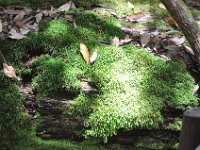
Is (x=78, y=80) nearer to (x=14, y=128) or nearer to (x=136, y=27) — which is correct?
(x=14, y=128)

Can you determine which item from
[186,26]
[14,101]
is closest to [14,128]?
[14,101]

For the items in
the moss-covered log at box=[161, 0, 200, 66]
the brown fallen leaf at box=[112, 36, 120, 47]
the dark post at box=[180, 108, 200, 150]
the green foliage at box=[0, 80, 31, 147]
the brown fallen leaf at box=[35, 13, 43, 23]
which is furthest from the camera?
the brown fallen leaf at box=[35, 13, 43, 23]

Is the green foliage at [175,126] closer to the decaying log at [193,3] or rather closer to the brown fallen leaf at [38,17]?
the brown fallen leaf at [38,17]

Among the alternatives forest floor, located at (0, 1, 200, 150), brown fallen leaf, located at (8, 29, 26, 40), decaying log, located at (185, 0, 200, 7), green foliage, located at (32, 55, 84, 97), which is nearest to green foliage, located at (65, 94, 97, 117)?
green foliage, located at (32, 55, 84, 97)

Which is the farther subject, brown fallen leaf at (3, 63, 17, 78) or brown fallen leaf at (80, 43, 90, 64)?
brown fallen leaf at (80, 43, 90, 64)

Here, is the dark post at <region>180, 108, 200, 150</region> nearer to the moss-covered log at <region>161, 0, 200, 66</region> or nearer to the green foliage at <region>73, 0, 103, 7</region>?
the moss-covered log at <region>161, 0, 200, 66</region>

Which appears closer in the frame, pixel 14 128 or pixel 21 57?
pixel 14 128

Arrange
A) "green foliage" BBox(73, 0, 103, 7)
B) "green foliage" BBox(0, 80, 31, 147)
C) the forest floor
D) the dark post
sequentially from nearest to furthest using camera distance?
1. the dark post
2. "green foliage" BBox(0, 80, 31, 147)
3. the forest floor
4. "green foliage" BBox(73, 0, 103, 7)

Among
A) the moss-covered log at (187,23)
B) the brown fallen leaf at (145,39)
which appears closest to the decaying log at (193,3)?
the brown fallen leaf at (145,39)
